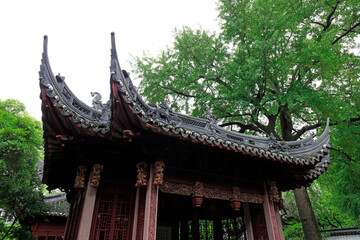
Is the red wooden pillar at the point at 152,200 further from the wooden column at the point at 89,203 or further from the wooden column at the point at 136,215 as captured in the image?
the wooden column at the point at 89,203

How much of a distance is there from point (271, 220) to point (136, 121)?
189 inches

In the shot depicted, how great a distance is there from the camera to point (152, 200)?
492 centimetres

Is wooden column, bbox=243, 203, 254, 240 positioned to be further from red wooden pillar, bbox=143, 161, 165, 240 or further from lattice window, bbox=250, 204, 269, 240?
red wooden pillar, bbox=143, 161, 165, 240

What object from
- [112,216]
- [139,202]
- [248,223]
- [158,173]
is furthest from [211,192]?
[112,216]

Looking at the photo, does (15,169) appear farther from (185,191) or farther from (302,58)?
(302,58)

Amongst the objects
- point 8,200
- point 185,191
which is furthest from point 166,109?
point 8,200

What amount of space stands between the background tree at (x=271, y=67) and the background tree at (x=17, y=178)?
6.71 meters

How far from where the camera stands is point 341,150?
10.3 metres

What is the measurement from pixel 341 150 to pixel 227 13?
8.97 m

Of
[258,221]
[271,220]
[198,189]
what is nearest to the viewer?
[198,189]

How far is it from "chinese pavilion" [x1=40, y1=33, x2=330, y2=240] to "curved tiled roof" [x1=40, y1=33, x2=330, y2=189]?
2 centimetres

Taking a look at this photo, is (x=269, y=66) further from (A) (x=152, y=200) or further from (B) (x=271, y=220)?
(A) (x=152, y=200)

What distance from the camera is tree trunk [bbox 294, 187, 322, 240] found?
8.75m

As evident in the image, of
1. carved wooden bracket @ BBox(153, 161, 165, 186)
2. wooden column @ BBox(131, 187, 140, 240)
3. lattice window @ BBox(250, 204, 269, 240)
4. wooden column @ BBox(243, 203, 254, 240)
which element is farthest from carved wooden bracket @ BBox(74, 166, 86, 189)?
lattice window @ BBox(250, 204, 269, 240)
